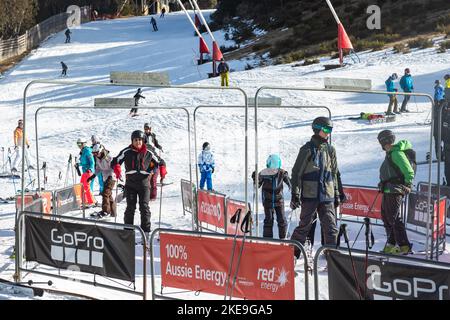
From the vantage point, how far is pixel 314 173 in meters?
9.31

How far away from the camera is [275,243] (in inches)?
290

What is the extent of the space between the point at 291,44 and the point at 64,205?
3093 centimetres

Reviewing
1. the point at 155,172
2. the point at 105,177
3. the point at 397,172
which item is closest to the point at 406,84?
the point at 155,172

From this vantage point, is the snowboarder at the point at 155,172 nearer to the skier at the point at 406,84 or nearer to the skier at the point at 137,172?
the skier at the point at 137,172

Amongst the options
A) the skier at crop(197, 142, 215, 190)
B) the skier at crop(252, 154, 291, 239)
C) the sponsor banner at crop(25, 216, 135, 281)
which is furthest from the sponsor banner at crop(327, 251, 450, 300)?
the skier at crop(197, 142, 215, 190)

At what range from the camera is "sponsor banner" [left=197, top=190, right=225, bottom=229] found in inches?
445

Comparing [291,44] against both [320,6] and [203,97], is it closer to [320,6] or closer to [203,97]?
[320,6]

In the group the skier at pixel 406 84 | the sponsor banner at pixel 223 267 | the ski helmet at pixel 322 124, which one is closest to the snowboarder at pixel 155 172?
the ski helmet at pixel 322 124

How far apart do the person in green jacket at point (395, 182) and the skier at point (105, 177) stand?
5.35m

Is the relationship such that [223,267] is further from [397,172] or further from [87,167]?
[87,167]

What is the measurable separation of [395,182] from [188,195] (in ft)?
13.5

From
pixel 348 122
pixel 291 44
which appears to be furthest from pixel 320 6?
pixel 348 122

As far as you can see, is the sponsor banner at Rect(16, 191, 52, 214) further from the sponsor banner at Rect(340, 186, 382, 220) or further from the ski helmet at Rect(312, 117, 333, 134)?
the sponsor banner at Rect(340, 186, 382, 220)

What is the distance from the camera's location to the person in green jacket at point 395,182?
10125mm
